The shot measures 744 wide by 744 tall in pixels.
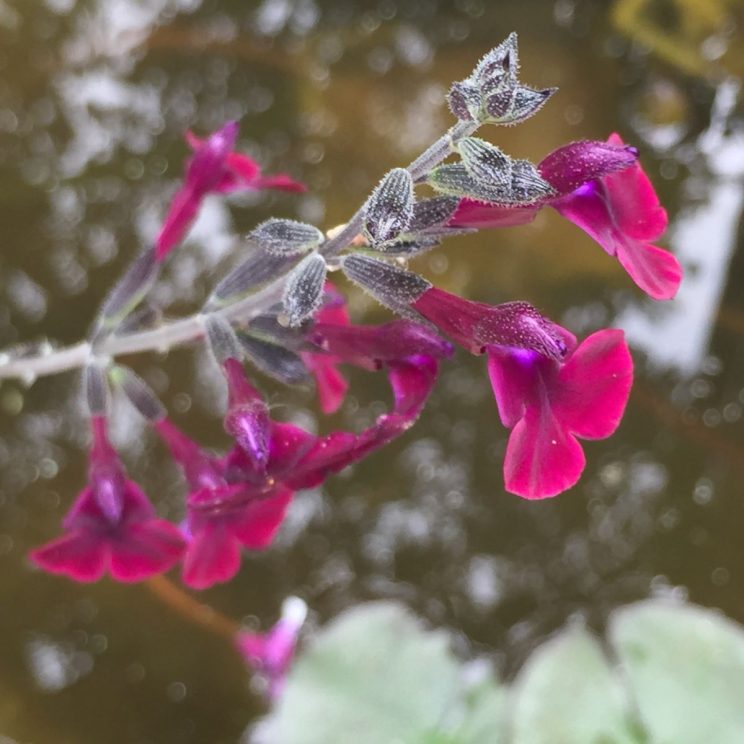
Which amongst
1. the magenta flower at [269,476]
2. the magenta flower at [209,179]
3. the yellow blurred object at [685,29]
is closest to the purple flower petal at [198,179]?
the magenta flower at [209,179]

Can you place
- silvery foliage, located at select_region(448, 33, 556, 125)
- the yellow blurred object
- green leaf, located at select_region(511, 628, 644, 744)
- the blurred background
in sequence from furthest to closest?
the yellow blurred object < the blurred background < green leaf, located at select_region(511, 628, 644, 744) < silvery foliage, located at select_region(448, 33, 556, 125)

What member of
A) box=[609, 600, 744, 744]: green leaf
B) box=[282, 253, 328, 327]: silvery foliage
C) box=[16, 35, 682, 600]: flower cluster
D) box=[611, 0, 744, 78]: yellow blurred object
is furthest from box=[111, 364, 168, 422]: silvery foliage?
box=[611, 0, 744, 78]: yellow blurred object

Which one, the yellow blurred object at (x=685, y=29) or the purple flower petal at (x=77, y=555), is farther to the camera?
the yellow blurred object at (x=685, y=29)

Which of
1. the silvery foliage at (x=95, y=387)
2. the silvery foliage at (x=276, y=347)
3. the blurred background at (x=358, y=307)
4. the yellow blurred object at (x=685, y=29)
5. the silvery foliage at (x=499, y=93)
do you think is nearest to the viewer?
the silvery foliage at (x=499, y=93)

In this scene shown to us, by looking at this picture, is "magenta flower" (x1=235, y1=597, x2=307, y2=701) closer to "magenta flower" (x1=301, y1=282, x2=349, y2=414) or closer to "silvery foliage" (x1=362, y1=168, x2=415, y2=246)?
"magenta flower" (x1=301, y1=282, x2=349, y2=414)

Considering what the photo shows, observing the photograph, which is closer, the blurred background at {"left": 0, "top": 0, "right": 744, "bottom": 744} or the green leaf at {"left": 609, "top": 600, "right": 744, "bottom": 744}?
the green leaf at {"left": 609, "top": 600, "right": 744, "bottom": 744}

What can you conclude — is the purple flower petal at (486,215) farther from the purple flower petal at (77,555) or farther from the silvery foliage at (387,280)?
the purple flower petal at (77,555)
